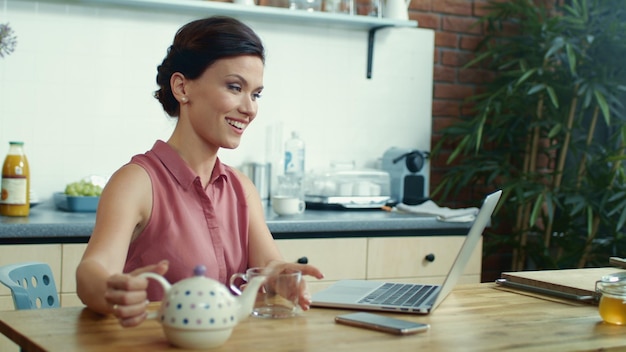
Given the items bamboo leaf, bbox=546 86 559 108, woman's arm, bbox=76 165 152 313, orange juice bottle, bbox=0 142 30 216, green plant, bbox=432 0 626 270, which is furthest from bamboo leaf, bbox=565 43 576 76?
woman's arm, bbox=76 165 152 313

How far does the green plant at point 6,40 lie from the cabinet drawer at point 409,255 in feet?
5.21

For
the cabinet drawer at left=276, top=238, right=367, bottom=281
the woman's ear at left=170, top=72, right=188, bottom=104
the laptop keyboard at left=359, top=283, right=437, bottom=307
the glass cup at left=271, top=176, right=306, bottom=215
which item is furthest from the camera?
the glass cup at left=271, top=176, right=306, bottom=215

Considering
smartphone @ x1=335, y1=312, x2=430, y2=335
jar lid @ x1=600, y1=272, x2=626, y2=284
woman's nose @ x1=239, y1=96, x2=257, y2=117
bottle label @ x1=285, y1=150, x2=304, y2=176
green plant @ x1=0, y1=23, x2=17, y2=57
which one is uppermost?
green plant @ x1=0, y1=23, x2=17, y2=57

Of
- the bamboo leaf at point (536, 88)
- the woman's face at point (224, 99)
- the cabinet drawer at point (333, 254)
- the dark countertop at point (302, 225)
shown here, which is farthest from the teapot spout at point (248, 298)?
the bamboo leaf at point (536, 88)

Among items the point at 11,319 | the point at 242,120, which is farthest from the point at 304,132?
the point at 11,319

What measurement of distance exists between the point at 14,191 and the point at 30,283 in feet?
3.69

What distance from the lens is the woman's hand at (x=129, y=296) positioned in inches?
55.3

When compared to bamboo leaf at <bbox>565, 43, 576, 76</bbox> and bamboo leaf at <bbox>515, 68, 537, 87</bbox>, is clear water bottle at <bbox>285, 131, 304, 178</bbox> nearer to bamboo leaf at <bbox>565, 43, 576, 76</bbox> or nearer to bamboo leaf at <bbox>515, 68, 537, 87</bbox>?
bamboo leaf at <bbox>515, 68, 537, 87</bbox>

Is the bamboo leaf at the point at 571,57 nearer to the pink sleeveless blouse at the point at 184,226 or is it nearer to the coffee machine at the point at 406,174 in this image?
the coffee machine at the point at 406,174

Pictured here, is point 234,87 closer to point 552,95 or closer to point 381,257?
point 381,257

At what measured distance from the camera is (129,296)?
141cm

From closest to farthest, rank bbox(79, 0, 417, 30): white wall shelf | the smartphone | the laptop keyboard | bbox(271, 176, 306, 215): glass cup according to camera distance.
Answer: the smartphone
the laptop keyboard
bbox(271, 176, 306, 215): glass cup
bbox(79, 0, 417, 30): white wall shelf

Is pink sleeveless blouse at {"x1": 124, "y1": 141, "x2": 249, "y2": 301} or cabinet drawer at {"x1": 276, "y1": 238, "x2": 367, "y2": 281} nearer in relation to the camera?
pink sleeveless blouse at {"x1": 124, "y1": 141, "x2": 249, "y2": 301}

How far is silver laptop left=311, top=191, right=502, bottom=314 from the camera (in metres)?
1.76
